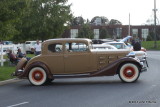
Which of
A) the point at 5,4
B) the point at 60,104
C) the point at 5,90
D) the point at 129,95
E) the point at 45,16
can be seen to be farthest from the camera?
the point at 45,16

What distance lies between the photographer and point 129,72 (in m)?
14.0

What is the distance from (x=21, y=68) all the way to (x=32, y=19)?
709 inches

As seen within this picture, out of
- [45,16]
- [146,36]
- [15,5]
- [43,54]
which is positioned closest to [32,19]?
[45,16]

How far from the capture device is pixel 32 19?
32562 mm

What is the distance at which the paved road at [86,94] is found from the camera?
9.84m

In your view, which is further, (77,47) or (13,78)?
(13,78)

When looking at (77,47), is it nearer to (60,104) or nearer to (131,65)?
(131,65)

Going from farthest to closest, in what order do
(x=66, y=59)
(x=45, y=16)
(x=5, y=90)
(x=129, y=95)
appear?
(x=45, y=16) < (x=66, y=59) < (x=5, y=90) < (x=129, y=95)

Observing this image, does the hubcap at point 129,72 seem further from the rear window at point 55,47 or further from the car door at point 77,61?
the rear window at point 55,47

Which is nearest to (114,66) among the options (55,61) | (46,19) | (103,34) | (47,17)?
(55,61)

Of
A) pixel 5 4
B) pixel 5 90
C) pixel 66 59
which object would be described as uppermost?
pixel 5 4

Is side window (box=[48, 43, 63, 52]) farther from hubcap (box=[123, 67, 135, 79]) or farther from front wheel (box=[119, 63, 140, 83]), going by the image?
hubcap (box=[123, 67, 135, 79])

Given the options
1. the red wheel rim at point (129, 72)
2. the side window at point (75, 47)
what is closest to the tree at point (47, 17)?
the side window at point (75, 47)

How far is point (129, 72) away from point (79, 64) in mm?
1973
